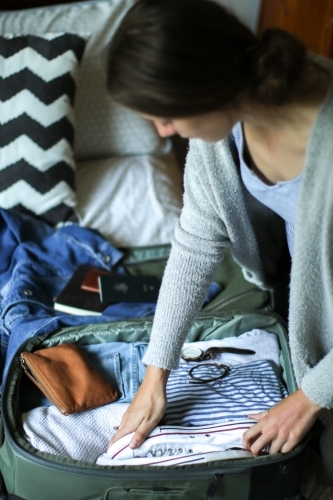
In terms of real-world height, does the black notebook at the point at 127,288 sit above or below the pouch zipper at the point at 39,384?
below

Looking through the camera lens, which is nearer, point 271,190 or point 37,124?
point 271,190

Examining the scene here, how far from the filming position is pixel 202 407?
3.63ft

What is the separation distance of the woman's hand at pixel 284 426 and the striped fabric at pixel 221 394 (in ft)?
0.36

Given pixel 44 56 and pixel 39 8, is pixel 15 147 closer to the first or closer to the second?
pixel 44 56

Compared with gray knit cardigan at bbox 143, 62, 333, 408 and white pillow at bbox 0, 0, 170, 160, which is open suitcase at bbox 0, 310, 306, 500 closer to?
gray knit cardigan at bbox 143, 62, 333, 408

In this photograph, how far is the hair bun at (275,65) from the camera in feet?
2.33

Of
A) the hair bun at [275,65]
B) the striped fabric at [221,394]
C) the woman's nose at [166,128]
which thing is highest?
the hair bun at [275,65]

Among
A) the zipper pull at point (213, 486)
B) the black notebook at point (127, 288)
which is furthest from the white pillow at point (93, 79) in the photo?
the zipper pull at point (213, 486)

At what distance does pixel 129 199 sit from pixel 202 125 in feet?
3.10

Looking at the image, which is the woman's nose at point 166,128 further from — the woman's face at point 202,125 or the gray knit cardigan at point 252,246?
the gray knit cardigan at point 252,246

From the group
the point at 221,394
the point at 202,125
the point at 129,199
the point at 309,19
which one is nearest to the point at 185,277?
the point at 221,394

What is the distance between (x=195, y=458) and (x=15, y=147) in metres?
0.98

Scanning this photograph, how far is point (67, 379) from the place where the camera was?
1146mm

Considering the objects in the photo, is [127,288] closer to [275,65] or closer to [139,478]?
[139,478]
